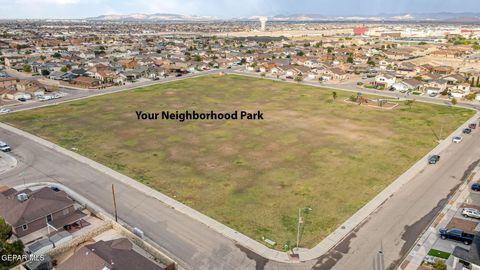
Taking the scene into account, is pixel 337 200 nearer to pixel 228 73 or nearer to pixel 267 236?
pixel 267 236

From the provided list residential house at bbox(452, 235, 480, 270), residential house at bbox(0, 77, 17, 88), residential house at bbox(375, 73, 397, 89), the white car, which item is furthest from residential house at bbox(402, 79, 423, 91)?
residential house at bbox(0, 77, 17, 88)

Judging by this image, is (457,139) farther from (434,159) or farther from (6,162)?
(6,162)

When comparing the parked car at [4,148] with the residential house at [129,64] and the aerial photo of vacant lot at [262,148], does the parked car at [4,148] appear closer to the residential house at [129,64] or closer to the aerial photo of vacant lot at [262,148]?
the aerial photo of vacant lot at [262,148]

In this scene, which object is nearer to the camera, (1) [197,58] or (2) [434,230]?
(2) [434,230]

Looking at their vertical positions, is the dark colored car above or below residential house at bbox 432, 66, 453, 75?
below

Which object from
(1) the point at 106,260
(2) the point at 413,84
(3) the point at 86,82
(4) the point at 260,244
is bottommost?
(4) the point at 260,244

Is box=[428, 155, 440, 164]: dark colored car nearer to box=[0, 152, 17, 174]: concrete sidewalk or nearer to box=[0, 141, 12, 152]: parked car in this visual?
box=[0, 152, 17, 174]: concrete sidewalk

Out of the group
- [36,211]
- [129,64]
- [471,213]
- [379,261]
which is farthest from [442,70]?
[36,211]
